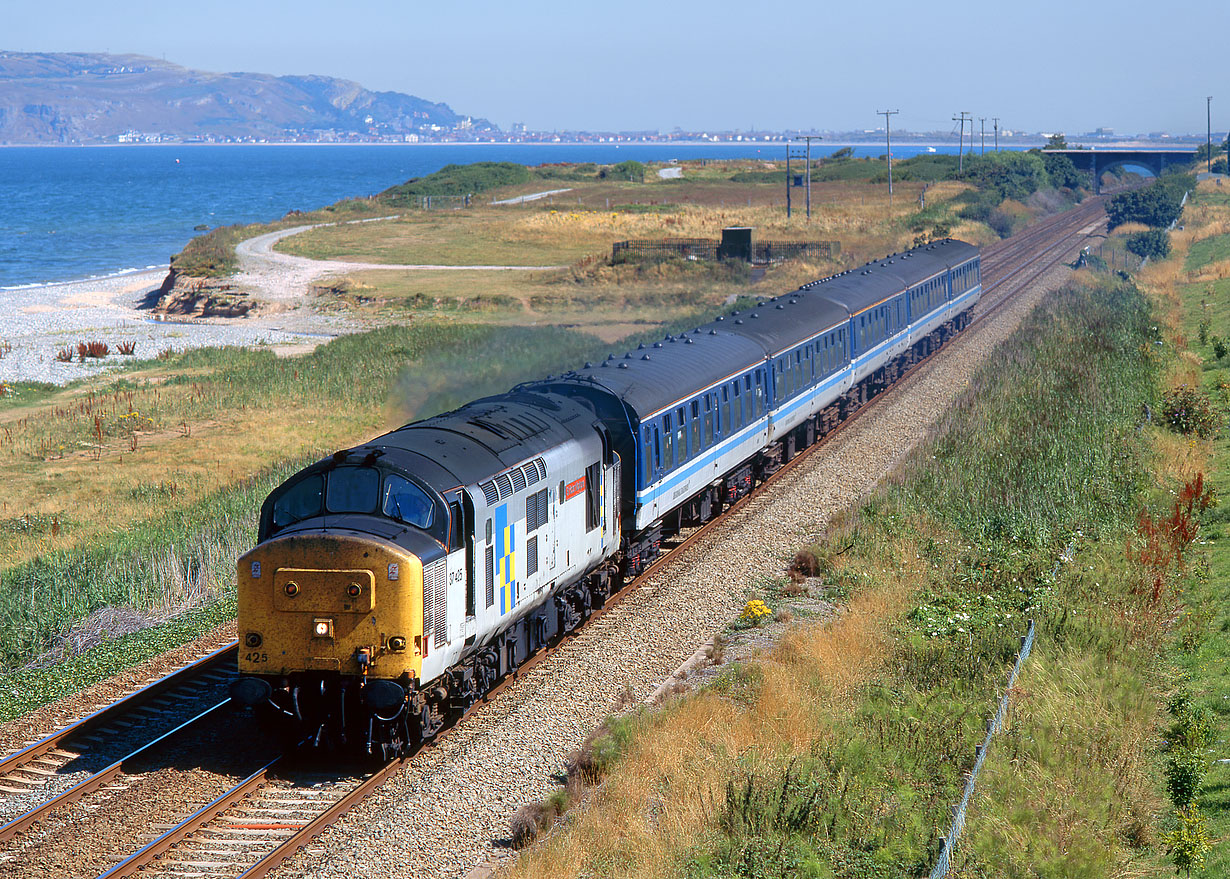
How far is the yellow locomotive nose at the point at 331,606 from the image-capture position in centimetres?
1424

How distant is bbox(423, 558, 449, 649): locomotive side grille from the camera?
47.5ft

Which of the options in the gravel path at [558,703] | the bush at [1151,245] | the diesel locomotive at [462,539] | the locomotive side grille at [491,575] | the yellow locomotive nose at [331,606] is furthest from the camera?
the bush at [1151,245]

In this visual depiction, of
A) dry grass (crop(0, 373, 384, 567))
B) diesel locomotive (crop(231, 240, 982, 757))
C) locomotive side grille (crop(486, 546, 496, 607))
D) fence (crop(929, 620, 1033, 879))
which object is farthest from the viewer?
dry grass (crop(0, 373, 384, 567))

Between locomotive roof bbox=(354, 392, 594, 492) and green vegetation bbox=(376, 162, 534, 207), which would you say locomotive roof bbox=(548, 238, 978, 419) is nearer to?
locomotive roof bbox=(354, 392, 594, 492)

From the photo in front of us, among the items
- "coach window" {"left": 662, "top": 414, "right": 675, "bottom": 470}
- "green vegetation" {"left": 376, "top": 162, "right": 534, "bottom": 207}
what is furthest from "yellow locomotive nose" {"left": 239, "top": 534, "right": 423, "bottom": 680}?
"green vegetation" {"left": 376, "top": 162, "right": 534, "bottom": 207}

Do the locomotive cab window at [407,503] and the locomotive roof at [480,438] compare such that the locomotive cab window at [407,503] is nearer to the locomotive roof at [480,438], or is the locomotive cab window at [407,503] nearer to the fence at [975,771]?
the locomotive roof at [480,438]

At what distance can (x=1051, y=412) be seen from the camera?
32.8 m

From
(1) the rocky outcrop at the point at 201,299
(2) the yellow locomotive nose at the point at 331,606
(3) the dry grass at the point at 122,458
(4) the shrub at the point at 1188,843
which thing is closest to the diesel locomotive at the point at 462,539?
(2) the yellow locomotive nose at the point at 331,606

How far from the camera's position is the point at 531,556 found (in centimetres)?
1723

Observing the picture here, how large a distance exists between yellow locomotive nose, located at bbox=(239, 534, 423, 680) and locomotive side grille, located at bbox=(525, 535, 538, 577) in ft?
9.51

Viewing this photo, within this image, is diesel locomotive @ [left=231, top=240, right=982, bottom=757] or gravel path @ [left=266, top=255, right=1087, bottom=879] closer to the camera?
gravel path @ [left=266, top=255, right=1087, bottom=879]

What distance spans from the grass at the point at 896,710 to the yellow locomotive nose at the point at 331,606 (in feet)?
9.81

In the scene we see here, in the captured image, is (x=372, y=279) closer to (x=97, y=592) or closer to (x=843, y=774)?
(x=97, y=592)

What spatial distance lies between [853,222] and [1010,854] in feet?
297
